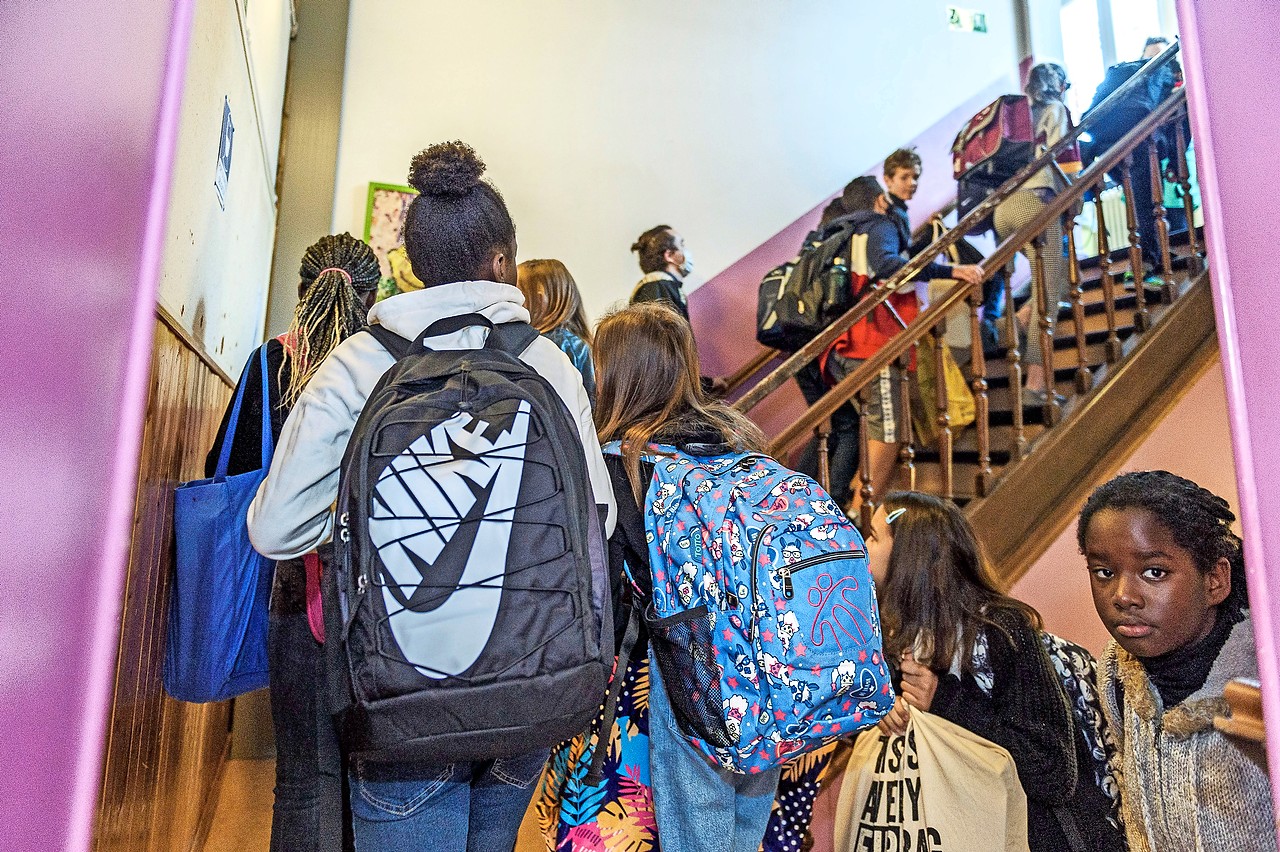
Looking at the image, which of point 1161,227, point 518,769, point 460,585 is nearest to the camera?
point 460,585

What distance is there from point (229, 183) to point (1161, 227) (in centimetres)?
363

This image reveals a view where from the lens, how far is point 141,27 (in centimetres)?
90

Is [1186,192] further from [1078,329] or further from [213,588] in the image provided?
[213,588]

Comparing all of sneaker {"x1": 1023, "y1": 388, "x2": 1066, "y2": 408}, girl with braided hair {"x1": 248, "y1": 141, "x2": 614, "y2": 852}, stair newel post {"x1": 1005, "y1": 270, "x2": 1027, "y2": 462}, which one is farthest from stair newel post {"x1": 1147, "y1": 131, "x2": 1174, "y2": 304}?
girl with braided hair {"x1": 248, "y1": 141, "x2": 614, "y2": 852}

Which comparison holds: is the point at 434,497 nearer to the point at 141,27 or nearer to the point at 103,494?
the point at 103,494

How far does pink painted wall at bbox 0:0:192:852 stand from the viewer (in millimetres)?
728

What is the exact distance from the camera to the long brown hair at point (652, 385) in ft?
5.93

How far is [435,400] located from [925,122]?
529 centimetres

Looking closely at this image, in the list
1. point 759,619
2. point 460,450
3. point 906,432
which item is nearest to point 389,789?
point 460,450

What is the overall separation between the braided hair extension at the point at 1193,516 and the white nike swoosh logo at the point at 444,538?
1269 millimetres

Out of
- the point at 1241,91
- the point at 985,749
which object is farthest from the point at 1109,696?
the point at 1241,91

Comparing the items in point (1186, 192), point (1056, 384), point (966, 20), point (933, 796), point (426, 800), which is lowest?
point (933, 796)

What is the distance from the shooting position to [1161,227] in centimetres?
387

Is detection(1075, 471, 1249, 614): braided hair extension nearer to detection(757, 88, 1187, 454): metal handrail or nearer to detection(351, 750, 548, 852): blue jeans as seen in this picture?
detection(757, 88, 1187, 454): metal handrail
